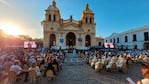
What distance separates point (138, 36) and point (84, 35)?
16.8 m

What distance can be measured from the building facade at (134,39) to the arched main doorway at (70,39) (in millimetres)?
15523

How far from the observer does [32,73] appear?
714 cm

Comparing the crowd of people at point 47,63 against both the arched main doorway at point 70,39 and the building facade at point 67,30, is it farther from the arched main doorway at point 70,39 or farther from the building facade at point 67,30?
the arched main doorway at point 70,39

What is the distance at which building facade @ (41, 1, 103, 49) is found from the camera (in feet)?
165

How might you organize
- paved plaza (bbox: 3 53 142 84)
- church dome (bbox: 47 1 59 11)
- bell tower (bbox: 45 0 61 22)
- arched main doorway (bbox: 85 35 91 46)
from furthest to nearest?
arched main doorway (bbox: 85 35 91 46), church dome (bbox: 47 1 59 11), bell tower (bbox: 45 0 61 22), paved plaza (bbox: 3 53 142 84)

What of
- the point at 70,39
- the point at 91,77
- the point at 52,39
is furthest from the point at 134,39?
the point at 91,77

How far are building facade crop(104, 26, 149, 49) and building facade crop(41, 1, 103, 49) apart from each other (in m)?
9.22

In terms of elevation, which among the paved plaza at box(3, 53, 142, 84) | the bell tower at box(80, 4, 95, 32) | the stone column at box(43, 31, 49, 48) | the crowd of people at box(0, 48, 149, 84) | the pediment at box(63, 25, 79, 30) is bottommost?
the paved plaza at box(3, 53, 142, 84)

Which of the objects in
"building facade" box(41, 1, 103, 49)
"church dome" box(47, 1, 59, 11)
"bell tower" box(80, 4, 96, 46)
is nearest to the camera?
"building facade" box(41, 1, 103, 49)

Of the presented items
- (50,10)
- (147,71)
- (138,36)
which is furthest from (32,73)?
(50,10)

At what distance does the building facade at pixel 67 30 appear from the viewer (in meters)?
50.3

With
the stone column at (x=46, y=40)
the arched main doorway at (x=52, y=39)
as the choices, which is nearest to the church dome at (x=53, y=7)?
the stone column at (x=46, y=40)

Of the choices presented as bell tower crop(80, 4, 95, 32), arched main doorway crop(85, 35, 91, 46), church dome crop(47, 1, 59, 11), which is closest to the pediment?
bell tower crop(80, 4, 95, 32)

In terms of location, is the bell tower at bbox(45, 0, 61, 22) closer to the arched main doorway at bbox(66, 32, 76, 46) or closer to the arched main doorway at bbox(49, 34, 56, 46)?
the arched main doorway at bbox(49, 34, 56, 46)
